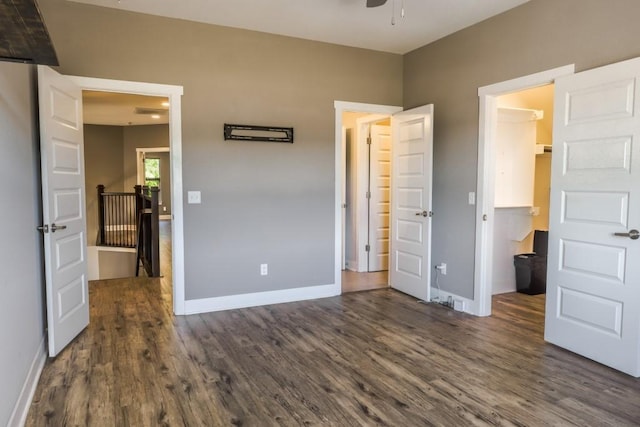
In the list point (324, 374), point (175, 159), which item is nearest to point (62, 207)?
point (175, 159)

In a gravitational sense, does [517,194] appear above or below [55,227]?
above

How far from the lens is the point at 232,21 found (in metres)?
3.99

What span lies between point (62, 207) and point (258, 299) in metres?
2.03

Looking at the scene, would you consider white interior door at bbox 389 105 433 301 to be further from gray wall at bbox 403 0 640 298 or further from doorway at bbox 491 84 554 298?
doorway at bbox 491 84 554 298

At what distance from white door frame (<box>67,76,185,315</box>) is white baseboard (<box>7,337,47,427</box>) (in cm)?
121

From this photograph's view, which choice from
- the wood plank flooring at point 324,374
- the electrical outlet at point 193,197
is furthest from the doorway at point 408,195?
the electrical outlet at point 193,197

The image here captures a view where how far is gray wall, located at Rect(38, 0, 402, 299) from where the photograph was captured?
12.2ft

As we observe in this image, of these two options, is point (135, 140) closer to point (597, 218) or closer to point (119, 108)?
point (119, 108)

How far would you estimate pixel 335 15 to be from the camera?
3.85 metres

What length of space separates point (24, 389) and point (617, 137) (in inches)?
158

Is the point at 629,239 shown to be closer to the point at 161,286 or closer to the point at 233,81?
the point at 233,81

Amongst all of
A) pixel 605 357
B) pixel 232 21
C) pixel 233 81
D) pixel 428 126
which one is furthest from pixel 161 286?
pixel 605 357

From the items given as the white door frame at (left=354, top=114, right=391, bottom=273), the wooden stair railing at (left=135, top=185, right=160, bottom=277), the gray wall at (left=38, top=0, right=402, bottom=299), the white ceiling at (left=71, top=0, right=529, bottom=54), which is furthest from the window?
the white ceiling at (left=71, top=0, right=529, bottom=54)

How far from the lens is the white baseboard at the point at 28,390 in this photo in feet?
7.11
